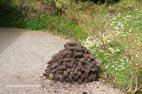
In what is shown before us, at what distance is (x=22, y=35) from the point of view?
14602 mm

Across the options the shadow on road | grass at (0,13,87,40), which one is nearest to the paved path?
the shadow on road

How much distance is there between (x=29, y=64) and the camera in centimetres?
1172

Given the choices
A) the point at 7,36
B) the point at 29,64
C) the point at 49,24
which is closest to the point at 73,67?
the point at 29,64

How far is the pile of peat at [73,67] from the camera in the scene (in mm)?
10578

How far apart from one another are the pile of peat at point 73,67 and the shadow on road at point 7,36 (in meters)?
2.69

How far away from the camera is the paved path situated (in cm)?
1014

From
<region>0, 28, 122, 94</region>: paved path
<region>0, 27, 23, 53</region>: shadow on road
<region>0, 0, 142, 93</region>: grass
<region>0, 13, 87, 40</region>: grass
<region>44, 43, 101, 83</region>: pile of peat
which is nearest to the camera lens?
<region>0, 0, 142, 93</region>: grass

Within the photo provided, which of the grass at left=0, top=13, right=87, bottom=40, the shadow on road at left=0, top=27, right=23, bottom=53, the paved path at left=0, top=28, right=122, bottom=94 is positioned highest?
the grass at left=0, top=13, right=87, bottom=40

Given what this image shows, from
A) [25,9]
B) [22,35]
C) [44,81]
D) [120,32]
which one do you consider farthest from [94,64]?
[25,9]

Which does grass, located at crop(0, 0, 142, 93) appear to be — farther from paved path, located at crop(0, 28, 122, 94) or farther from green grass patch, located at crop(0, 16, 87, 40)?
paved path, located at crop(0, 28, 122, 94)

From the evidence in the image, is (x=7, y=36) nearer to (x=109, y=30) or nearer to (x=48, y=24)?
(x=48, y=24)

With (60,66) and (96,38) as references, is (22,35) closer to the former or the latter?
(96,38)

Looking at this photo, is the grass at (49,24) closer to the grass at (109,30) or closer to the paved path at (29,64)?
the grass at (109,30)

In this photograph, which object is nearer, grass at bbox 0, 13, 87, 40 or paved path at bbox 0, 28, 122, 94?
paved path at bbox 0, 28, 122, 94
